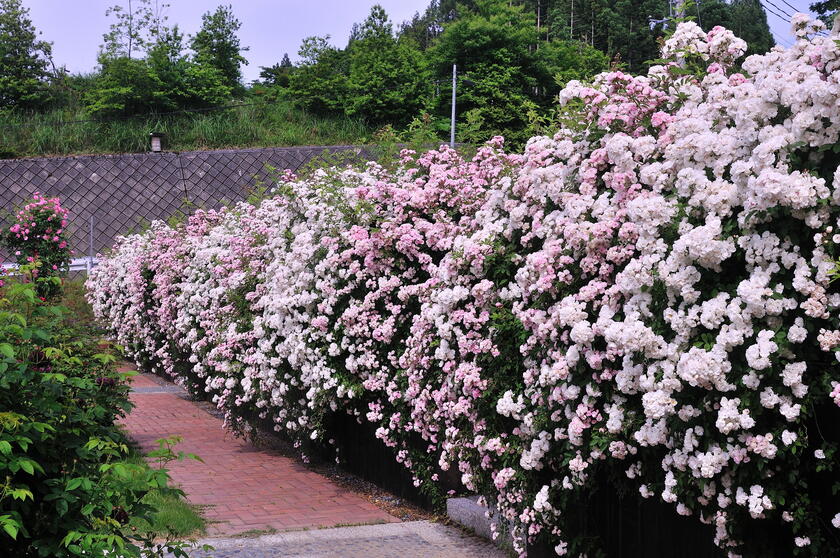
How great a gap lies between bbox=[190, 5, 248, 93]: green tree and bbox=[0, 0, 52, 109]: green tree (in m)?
7.99

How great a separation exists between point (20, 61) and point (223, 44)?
10831mm

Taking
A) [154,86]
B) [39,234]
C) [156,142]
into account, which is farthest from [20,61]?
[39,234]

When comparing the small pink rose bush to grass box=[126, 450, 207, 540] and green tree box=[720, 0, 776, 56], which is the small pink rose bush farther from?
green tree box=[720, 0, 776, 56]

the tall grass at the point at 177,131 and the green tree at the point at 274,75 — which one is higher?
the green tree at the point at 274,75

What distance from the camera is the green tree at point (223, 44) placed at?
155 ft

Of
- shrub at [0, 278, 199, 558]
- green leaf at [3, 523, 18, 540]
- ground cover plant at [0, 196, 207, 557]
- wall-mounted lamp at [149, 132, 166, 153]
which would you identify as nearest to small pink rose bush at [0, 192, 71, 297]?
ground cover plant at [0, 196, 207, 557]

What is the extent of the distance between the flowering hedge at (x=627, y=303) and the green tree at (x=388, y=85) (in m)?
35.0

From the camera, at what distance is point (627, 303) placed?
388 cm

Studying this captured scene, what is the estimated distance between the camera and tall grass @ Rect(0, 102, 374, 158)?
35500mm

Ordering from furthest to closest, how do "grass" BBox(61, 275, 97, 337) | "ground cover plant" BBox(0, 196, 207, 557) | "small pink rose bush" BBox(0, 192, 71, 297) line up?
"small pink rose bush" BBox(0, 192, 71, 297) → "grass" BBox(61, 275, 97, 337) → "ground cover plant" BBox(0, 196, 207, 557)

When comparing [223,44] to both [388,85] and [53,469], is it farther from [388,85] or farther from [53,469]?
[53,469]

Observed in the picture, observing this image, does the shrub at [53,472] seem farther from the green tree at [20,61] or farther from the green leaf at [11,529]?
the green tree at [20,61]

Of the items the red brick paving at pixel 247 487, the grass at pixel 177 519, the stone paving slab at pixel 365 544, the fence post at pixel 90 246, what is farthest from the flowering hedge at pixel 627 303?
the fence post at pixel 90 246

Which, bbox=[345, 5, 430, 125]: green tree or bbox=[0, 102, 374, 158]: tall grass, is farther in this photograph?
bbox=[345, 5, 430, 125]: green tree
